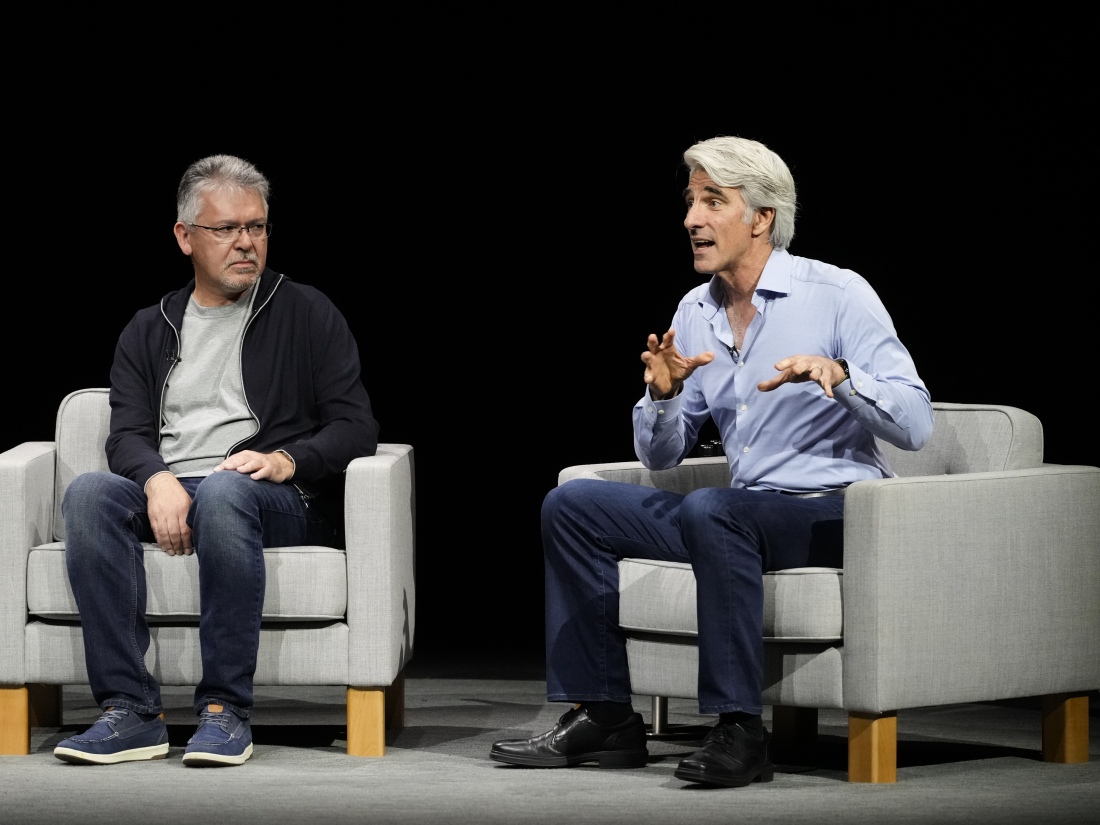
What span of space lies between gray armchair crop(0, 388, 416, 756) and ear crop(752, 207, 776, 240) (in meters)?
0.88

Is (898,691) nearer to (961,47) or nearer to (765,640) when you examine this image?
(765,640)

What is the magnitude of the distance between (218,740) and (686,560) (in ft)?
3.17

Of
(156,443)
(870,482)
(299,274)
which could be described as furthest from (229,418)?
(299,274)

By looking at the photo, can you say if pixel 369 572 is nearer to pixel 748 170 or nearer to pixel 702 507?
pixel 702 507

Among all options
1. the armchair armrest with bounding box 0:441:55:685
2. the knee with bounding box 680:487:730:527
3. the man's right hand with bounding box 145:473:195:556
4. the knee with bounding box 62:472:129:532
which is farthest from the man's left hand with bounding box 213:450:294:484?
the knee with bounding box 680:487:730:527

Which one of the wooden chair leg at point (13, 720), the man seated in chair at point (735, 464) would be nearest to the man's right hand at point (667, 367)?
the man seated in chair at point (735, 464)

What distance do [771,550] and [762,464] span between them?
0.28 metres

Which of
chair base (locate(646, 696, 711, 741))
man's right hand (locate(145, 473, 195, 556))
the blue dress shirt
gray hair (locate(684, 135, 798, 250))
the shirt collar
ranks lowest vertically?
chair base (locate(646, 696, 711, 741))

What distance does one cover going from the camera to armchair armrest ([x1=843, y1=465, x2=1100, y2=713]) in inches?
122

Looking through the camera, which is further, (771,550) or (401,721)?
(401,721)

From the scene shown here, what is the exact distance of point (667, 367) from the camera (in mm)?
3369

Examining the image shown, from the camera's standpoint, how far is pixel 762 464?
3416 mm

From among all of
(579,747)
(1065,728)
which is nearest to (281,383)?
(579,747)

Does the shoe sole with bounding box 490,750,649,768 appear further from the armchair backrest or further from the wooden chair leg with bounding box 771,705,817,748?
the armchair backrest
